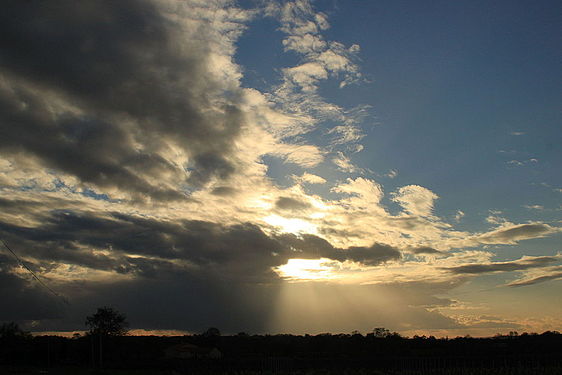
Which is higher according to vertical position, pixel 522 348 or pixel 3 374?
pixel 3 374

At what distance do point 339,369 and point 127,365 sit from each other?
115 ft

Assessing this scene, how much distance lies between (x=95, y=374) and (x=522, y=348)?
68728 mm

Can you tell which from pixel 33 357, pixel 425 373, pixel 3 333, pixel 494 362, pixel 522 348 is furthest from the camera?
pixel 3 333

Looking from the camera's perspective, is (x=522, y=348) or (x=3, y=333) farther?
(x=3, y=333)

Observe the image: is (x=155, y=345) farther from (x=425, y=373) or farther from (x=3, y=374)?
(x=425, y=373)

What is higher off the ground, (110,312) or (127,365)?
(110,312)

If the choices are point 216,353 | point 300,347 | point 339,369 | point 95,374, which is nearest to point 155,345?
point 216,353

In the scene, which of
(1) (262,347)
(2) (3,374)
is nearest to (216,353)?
(1) (262,347)

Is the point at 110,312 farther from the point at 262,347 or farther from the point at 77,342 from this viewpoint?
the point at 262,347

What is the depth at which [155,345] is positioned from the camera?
10606cm

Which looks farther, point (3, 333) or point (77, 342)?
point (3, 333)

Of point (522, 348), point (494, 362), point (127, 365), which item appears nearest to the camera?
point (494, 362)

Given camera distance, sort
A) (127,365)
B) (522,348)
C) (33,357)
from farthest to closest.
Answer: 1. (33,357)
2. (522,348)
3. (127,365)

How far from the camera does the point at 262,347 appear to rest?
347ft
